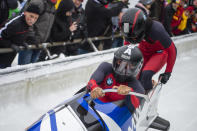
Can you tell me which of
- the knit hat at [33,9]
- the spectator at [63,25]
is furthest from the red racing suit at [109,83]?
the spectator at [63,25]

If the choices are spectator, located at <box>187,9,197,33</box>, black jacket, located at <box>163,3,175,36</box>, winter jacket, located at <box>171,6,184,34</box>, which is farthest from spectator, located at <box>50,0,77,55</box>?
spectator, located at <box>187,9,197,33</box>

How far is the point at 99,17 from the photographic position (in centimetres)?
407

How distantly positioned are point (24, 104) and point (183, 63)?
14.5 feet

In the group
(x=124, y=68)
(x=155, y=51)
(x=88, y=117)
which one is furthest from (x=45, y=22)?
(x=88, y=117)

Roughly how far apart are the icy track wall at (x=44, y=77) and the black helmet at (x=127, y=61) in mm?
1212

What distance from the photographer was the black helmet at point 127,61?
A: 6.84 feet

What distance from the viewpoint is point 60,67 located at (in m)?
3.33

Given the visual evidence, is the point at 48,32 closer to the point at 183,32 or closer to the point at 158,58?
the point at 158,58

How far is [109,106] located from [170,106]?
2024 mm

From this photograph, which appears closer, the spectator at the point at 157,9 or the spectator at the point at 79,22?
the spectator at the point at 79,22

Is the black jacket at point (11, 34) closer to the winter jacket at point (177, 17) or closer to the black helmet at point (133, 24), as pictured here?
the black helmet at point (133, 24)

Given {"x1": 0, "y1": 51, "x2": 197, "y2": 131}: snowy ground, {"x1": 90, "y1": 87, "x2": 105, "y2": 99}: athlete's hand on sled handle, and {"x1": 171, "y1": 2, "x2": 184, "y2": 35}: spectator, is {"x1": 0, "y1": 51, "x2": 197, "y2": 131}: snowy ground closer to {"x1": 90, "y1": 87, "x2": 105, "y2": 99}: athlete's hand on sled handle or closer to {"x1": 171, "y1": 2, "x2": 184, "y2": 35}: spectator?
{"x1": 90, "y1": 87, "x2": 105, "y2": 99}: athlete's hand on sled handle

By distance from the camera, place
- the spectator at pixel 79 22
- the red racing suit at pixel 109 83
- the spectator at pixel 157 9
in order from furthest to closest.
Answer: the spectator at pixel 157 9
the spectator at pixel 79 22
the red racing suit at pixel 109 83

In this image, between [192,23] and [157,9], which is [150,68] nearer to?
[157,9]
